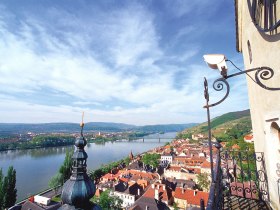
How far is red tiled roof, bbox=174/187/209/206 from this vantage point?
985 inches

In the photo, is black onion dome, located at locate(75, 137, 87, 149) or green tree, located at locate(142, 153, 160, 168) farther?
green tree, located at locate(142, 153, 160, 168)

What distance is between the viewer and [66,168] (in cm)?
3144

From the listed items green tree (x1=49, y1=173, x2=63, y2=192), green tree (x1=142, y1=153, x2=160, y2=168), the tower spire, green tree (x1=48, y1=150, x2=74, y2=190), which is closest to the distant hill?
green tree (x1=142, y1=153, x2=160, y2=168)

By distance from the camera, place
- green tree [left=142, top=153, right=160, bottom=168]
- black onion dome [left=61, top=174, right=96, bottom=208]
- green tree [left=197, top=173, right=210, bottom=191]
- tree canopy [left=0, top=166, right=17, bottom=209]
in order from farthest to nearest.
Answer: green tree [left=142, top=153, right=160, bottom=168] → green tree [left=197, top=173, right=210, bottom=191] → tree canopy [left=0, top=166, right=17, bottom=209] → black onion dome [left=61, top=174, right=96, bottom=208]

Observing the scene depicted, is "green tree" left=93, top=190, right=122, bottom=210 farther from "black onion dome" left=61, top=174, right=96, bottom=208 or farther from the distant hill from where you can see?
the distant hill

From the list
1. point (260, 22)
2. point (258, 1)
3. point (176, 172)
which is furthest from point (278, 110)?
point (176, 172)

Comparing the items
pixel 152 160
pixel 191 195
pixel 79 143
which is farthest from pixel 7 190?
pixel 152 160

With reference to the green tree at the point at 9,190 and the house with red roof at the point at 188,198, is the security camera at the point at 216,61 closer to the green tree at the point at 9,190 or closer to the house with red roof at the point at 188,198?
the house with red roof at the point at 188,198

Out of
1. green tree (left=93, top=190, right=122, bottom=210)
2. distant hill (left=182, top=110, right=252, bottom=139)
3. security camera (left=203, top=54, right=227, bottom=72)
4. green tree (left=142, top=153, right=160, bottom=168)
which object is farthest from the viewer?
distant hill (left=182, top=110, right=252, bottom=139)

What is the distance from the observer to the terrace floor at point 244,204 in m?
4.38

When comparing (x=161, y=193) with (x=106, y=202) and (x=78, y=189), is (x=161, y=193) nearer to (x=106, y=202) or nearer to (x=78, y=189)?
(x=106, y=202)

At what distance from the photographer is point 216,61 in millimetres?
2715

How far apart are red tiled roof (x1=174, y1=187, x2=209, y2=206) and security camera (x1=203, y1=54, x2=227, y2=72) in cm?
2557

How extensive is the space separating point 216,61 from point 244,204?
353 centimetres
